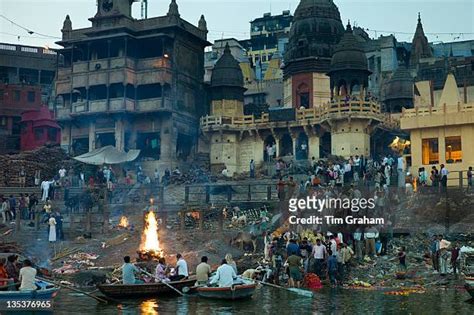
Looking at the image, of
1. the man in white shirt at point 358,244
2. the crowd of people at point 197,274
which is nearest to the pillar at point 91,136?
the man in white shirt at point 358,244

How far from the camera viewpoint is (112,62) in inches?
1959

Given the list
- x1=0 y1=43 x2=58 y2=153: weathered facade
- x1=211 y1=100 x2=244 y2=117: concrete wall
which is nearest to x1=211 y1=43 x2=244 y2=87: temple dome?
x1=211 y1=100 x2=244 y2=117: concrete wall

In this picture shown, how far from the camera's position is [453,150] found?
36594 millimetres

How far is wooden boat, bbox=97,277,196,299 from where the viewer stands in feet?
61.8

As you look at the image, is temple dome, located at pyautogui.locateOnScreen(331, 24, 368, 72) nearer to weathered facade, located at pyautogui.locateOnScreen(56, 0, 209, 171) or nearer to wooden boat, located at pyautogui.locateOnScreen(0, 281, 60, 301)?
weathered facade, located at pyautogui.locateOnScreen(56, 0, 209, 171)

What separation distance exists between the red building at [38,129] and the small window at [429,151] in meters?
33.0

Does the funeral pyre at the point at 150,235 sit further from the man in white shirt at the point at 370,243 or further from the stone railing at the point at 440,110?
the stone railing at the point at 440,110

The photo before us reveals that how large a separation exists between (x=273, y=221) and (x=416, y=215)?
588cm

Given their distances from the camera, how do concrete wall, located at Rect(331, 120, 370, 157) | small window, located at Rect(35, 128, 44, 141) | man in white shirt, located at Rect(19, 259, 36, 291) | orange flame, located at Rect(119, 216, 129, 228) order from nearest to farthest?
man in white shirt, located at Rect(19, 259, 36, 291), orange flame, located at Rect(119, 216, 129, 228), concrete wall, located at Rect(331, 120, 370, 157), small window, located at Rect(35, 128, 44, 141)

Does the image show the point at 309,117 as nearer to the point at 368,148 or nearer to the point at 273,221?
the point at 368,148

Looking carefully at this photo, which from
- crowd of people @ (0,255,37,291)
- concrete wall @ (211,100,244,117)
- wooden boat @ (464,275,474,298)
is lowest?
wooden boat @ (464,275,474,298)

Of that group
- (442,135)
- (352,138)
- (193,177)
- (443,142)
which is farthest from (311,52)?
(443,142)

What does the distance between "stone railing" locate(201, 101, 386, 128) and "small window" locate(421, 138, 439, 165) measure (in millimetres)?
6550

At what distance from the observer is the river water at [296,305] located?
1733cm
